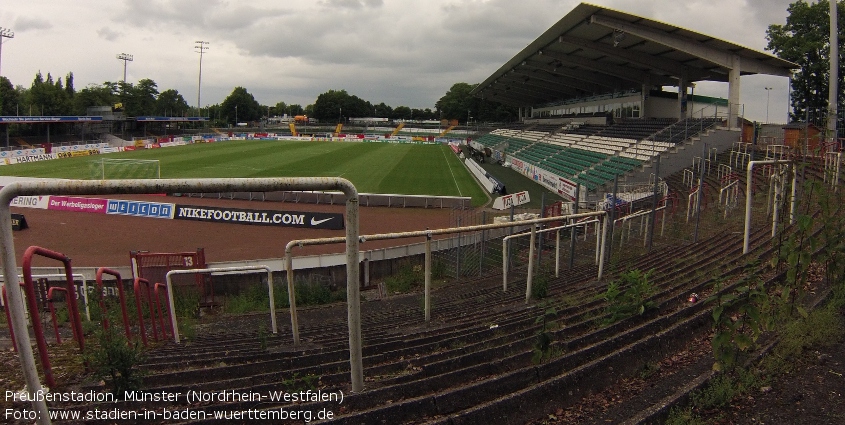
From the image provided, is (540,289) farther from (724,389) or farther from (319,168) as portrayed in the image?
(319,168)

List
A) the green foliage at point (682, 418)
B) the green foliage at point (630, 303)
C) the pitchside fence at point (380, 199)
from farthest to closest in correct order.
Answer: the pitchside fence at point (380, 199), the green foliage at point (630, 303), the green foliage at point (682, 418)

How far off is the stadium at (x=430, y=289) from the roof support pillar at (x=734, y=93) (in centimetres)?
10

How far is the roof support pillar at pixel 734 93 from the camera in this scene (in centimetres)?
3039

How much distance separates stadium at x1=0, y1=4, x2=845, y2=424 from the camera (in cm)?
398

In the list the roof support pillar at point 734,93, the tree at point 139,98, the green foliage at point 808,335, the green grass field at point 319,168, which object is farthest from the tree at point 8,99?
the green foliage at point 808,335

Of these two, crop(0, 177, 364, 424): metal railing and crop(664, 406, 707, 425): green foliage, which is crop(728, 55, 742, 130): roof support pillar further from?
crop(0, 177, 364, 424): metal railing

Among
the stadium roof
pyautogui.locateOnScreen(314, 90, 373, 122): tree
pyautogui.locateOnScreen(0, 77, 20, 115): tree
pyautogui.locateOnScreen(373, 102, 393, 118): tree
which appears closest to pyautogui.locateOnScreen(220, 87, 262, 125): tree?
pyautogui.locateOnScreen(314, 90, 373, 122): tree

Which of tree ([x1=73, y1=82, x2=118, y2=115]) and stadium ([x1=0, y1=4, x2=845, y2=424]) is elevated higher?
tree ([x1=73, y1=82, x2=118, y2=115])

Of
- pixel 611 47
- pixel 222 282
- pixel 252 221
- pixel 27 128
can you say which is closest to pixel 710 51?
pixel 611 47

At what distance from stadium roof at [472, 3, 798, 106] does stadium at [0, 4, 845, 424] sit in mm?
278

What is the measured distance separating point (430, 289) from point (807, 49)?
4514 centimetres

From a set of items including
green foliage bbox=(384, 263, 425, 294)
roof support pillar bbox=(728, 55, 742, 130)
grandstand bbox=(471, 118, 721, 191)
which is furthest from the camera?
roof support pillar bbox=(728, 55, 742, 130)

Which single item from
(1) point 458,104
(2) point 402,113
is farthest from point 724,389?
(2) point 402,113

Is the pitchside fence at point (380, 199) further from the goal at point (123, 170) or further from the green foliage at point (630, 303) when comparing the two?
the green foliage at point (630, 303)
